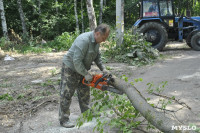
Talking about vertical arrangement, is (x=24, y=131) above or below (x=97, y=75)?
below

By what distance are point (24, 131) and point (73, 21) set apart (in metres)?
14.7

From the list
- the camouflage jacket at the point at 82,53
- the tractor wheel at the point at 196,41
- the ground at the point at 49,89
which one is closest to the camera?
the camouflage jacket at the point at 82,53

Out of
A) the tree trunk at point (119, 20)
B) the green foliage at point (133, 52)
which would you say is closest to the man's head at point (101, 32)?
the green foliage at point (133, 52)

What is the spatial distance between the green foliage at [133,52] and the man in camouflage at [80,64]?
4164mm

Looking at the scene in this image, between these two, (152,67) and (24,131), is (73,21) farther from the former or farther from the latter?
(24,131)

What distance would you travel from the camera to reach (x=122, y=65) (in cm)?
732

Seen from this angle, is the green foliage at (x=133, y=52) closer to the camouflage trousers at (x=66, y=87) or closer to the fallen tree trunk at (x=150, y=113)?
the camouflage trousers at (x=66, y=87)

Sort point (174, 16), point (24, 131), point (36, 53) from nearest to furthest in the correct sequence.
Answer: point (24, 131), point (174, 16), point (36, 53)

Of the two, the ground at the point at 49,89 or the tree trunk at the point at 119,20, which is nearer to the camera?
the ground at the point at 49,89

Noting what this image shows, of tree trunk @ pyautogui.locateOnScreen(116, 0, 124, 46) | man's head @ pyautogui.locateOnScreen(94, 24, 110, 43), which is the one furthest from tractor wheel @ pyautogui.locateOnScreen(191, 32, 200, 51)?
man's head @ pyautogui.locateOnScreen(94, 24, 110, 43)

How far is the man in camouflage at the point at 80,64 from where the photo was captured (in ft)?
9.43

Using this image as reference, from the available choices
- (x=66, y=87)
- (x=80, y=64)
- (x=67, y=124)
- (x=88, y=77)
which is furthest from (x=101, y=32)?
(x=67, y=124)

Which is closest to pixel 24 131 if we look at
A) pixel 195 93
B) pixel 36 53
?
pixel 195 93

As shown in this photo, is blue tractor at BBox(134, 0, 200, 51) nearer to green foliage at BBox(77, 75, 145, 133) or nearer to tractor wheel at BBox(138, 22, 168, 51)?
tractor wheel at BBox(138, 22, 168, 51)
